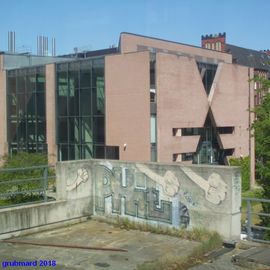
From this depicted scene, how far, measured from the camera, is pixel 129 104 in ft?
110

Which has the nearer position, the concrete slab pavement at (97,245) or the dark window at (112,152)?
the concrete slab pavement at (97,245)

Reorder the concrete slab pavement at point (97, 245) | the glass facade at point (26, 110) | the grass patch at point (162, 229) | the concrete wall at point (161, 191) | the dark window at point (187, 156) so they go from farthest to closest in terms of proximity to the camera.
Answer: the glass facade at point (26, 110) < the dark window at point (187, 156) < the grass patch at point (162, 229) < the concrete wall at point (161, 191) < the concrete slab pavement at point (97, 245)

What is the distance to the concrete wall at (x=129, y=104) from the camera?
32688 millimetres

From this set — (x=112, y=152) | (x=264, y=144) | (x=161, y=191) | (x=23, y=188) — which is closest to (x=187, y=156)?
(x=112, y=152)

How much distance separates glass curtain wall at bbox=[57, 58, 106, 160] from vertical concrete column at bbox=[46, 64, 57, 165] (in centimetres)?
42

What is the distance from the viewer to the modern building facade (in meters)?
33.1

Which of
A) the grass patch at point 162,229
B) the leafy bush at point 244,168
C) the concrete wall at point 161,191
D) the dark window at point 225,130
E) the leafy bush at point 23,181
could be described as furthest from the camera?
the leafy bush at point 244,168

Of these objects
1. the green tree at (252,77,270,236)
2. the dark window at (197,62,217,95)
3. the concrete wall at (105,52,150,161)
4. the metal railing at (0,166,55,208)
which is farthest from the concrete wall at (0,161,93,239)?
the dark window at (197,62,217,95)

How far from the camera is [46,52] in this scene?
5856cm

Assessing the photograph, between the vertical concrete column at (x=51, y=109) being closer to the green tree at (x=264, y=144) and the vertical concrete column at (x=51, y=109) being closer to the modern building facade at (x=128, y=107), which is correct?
the modern building facade at (x=128, y=107)

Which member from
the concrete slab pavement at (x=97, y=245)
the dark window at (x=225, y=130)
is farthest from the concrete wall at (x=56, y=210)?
the dark window at (x=225, y=130)

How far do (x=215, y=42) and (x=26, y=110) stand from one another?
39968 mm

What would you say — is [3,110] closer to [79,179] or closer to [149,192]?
[79,179]

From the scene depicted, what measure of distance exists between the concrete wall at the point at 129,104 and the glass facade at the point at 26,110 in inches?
307
